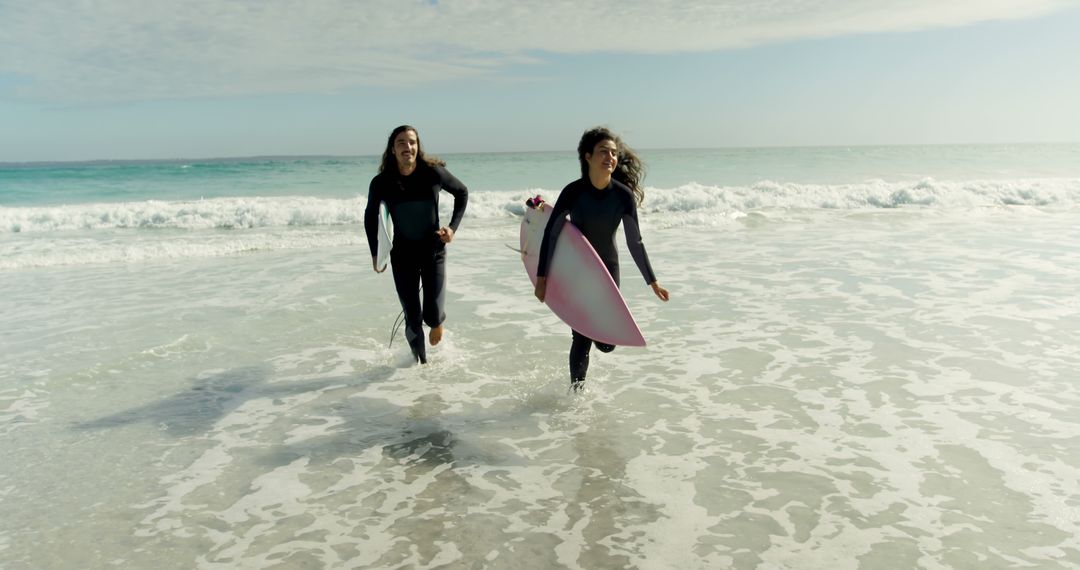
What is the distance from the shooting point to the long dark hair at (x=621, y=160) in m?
5.26

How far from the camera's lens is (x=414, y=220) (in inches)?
250

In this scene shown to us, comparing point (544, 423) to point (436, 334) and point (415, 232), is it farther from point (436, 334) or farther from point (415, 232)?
point (415, 232)

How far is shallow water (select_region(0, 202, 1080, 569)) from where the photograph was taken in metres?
3.60

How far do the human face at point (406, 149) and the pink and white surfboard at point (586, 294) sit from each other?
5.27ft

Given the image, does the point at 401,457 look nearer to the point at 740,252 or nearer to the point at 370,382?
the point at 370,382

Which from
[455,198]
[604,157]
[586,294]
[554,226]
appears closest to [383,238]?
[455,198]

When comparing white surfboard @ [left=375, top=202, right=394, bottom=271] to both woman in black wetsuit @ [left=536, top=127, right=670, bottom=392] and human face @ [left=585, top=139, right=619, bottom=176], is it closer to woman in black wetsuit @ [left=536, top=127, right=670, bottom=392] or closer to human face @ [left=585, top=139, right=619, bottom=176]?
woman in black wetsuit @ [left=536, top=127, right=670, bottom=392]

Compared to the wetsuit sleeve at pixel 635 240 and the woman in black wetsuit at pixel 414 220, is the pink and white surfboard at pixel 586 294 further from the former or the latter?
the woman in black wetsuit at pixel 414 220

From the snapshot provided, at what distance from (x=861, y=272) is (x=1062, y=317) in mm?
3167

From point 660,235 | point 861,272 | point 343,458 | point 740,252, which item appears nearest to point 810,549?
point 343,458

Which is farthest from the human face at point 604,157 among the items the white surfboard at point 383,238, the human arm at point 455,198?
the white surfboard at point 383,238

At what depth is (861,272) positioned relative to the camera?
423 inches

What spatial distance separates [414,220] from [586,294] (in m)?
1.79

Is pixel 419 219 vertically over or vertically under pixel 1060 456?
over
